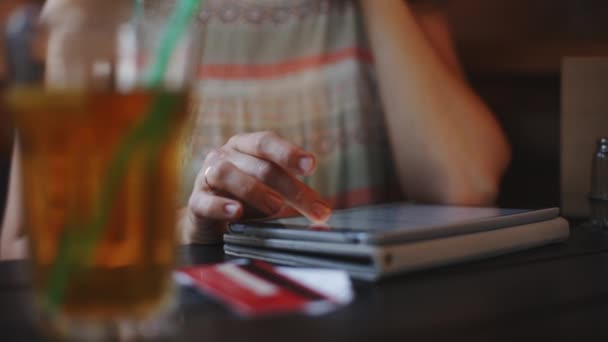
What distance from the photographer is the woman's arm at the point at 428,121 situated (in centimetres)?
121

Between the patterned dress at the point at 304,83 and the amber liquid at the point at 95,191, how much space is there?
1.04 meters

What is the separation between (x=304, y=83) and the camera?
59.8 inches

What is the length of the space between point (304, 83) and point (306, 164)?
2.76 ft

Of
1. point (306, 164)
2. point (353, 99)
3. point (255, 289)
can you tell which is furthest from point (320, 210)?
point (353, 99)

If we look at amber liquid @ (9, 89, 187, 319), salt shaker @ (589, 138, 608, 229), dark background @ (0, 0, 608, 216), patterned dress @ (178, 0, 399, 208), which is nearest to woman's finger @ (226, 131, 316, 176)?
amber liquid @ (9, 89, 187, 319)

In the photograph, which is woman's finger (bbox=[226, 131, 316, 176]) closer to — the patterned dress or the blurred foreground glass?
the blurred foreground glass

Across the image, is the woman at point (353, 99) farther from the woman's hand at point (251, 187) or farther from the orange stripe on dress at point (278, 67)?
the woman's hand at point (251, 187)

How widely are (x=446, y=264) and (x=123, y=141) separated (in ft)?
1.04

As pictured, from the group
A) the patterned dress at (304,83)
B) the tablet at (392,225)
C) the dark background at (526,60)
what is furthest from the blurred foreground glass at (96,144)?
the dark background at (526,60)

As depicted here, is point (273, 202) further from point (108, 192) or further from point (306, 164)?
point (108, 192)

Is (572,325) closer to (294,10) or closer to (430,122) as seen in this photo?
(430,122)

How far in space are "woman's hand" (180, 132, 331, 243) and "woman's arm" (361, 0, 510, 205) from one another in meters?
0.52

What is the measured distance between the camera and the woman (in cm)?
126

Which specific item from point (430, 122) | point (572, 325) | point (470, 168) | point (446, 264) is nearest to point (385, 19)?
point (430, 122)
